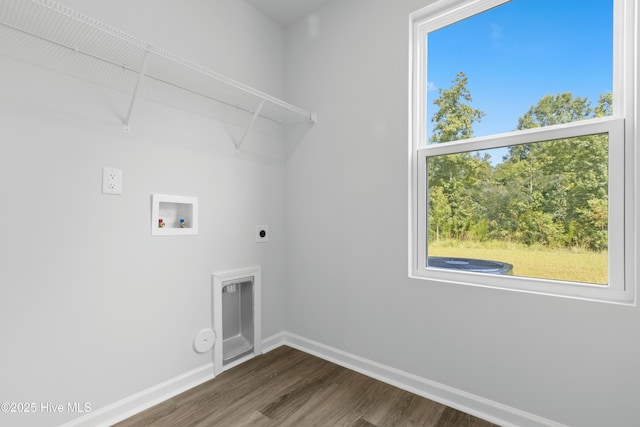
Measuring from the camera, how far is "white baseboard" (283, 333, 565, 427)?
149 cm

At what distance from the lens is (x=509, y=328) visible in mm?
1524

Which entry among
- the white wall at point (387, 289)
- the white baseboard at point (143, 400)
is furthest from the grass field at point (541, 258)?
the white baseboard at point (143, 400)

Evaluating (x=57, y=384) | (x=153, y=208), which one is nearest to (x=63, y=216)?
(x=153, y=208)

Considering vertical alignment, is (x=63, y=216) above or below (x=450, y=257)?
above

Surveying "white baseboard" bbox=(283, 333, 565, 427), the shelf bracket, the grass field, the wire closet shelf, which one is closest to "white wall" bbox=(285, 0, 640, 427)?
"white baseboard" bbox=(283, 333, 565, 427)

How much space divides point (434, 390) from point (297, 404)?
30.9 inches

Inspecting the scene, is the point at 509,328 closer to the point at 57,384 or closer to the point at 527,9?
the point at 527,9

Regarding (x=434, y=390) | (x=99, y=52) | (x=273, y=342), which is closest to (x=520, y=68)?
(x=434, y=390)

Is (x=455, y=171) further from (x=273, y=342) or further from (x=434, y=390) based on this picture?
(x=273, y=342)

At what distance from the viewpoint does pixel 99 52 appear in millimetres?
1433

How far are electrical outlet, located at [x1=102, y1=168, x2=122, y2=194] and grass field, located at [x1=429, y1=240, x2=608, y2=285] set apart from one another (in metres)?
1.80

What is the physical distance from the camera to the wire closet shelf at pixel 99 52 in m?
1.18

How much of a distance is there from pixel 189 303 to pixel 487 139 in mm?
1970

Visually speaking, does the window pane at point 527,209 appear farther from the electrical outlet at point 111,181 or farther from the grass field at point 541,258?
the electrical outlet at point 111,181
